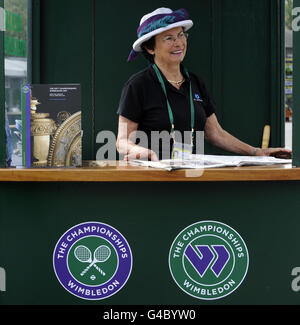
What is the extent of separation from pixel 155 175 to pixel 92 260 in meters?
0.46

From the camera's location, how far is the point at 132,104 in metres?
3.09

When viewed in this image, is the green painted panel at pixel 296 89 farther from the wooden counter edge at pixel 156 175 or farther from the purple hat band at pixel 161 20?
the purple hat band at pixel 161 20

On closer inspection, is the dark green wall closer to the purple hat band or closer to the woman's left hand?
the purple hat band

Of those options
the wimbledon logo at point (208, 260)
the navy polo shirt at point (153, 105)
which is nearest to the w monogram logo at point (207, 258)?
the wimbledon logo at point (208, 260)

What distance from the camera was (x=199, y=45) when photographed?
4.32 metres

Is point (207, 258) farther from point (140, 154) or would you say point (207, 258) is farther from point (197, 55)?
point (197, 55)

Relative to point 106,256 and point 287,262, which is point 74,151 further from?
point 287,262

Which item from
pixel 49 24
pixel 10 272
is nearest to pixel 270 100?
pixel 49 24

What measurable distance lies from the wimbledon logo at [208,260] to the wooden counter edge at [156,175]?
0.23 meters

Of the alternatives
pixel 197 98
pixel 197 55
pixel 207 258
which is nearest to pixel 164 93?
pixel 197 98

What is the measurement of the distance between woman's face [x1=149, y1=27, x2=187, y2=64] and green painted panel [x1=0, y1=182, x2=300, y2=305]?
3.27 feet

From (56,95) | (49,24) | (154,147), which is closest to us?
(56,95)

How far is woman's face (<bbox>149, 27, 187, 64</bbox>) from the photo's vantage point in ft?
10.3
